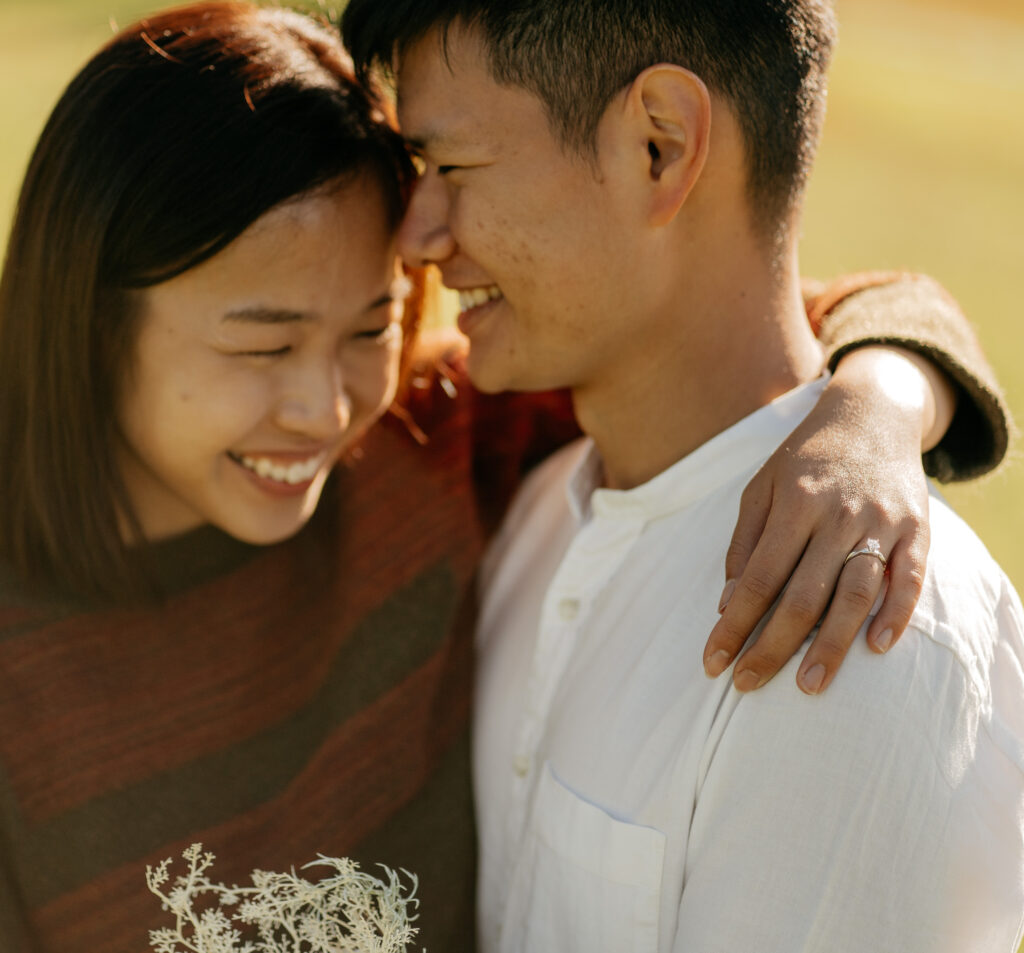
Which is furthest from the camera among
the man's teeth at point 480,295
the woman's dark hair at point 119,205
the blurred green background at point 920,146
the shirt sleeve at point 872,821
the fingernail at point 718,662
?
the blurred green background at point 920,146

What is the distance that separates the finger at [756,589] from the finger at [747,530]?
0.03 m

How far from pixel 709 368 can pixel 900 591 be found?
1.90 ft

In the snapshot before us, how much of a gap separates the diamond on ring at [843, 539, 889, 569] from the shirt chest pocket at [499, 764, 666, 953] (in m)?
0.45

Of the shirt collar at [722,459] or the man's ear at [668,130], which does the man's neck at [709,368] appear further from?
the man's ear at [668,130]

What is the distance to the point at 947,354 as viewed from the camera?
5.70 ft

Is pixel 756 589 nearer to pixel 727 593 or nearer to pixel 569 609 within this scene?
pixel 727 593

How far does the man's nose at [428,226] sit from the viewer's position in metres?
1.77

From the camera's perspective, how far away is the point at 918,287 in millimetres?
2062

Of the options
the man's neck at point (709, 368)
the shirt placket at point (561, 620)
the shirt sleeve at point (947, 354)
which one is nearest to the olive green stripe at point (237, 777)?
the shirt placket at point (561, 620)

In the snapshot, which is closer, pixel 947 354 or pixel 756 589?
pixel 756 589

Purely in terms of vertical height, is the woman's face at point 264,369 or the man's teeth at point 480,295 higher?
the man's teeth at point 480,295

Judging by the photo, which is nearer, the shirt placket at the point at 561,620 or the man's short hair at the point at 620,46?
the man's short hair at the point at 620,46

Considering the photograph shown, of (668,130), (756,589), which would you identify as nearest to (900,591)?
(756,589)

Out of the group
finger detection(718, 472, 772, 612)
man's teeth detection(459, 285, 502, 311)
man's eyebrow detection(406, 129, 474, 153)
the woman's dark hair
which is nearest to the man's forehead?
man's eyebrow detection(406, 129, 474, 153)
